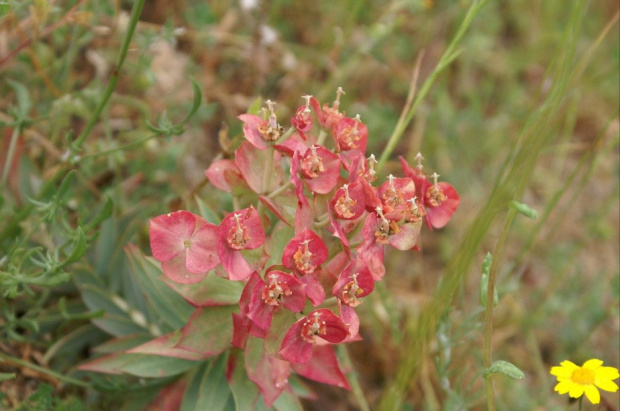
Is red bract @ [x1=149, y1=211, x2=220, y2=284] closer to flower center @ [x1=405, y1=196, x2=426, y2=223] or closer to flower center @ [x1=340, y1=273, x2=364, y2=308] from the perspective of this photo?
flower center @ [x1=340, y1=273, x2=364, y2=308]

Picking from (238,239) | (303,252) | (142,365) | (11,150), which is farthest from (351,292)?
(11,150)

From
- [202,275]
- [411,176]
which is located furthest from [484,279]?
[202,275]

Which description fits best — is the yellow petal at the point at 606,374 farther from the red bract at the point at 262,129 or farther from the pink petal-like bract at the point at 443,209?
the red bract at the point at 262,129

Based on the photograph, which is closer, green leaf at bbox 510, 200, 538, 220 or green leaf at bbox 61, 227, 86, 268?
green leaf at bbox 510, 200, 538, 220

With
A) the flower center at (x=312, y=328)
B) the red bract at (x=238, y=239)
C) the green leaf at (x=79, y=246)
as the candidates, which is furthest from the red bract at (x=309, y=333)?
the green leaf at (x=79, y=246)

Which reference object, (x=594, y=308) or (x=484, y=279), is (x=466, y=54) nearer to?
(x=594, y=308)

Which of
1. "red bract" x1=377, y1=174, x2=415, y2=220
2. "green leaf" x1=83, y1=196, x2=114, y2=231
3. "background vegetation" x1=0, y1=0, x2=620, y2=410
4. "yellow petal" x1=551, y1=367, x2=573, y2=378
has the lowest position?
"background vegetation" x1=0, y1=0, x2=620, y2=410

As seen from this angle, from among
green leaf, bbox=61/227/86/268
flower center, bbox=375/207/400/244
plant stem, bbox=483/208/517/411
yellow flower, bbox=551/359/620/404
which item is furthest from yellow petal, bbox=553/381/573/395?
green leaf, bbox=61/227/86/268
